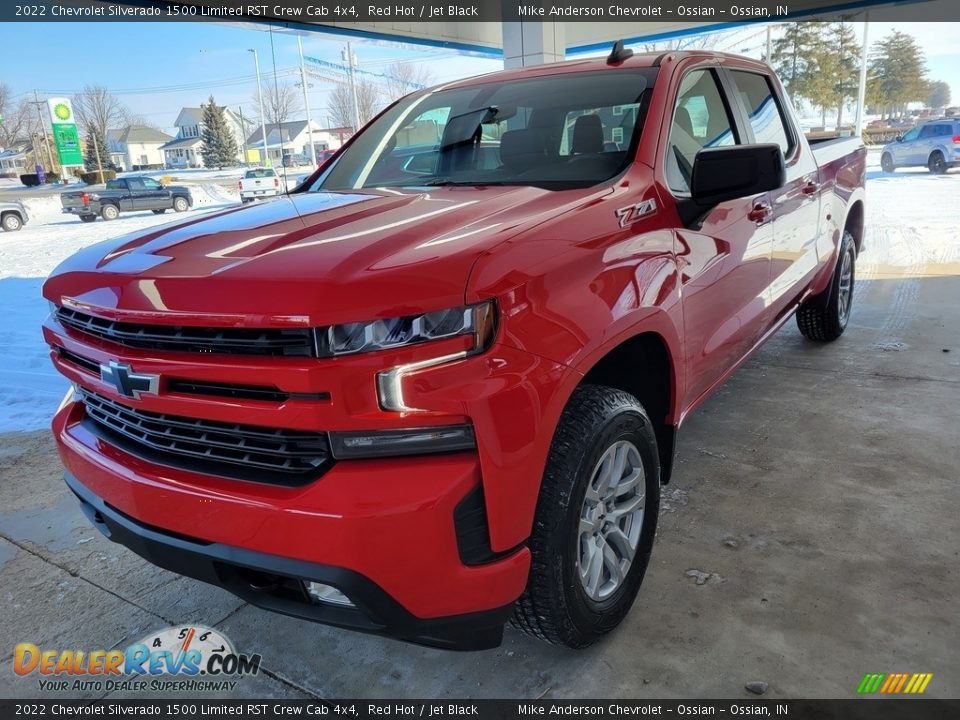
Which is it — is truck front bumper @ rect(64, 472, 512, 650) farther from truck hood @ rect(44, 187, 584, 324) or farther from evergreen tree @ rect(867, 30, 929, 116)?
evergreen tree @ rect(867, 30, 929, 116)

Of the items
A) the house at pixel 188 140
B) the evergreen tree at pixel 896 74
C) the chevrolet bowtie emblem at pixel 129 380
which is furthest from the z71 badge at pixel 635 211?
the house at pixel 188 140

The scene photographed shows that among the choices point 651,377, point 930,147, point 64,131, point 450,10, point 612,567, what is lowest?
point 612,567

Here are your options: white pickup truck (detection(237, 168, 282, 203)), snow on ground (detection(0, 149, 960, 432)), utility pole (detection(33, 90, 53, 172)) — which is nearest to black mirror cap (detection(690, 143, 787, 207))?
snow on ground (detection(0, 149, 960, 432))

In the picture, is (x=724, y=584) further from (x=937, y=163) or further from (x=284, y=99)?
(x=284, y=99)

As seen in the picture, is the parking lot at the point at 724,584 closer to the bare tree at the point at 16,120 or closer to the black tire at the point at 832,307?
the black tire at the point at 832,307

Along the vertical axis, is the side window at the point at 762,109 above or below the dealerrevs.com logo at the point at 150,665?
above

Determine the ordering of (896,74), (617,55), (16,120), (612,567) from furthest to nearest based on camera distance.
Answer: (16,120)
(896,74)
(617,55)
(612,567)

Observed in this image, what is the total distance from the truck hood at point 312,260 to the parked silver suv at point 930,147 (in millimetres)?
22107

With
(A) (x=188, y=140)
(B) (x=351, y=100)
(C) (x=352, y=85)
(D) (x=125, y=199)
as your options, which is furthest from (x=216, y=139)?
(D) (x=125, y=199)

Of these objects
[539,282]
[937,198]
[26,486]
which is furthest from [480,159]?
[937,198]

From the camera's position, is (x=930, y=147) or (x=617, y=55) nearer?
(x=617, y=55)

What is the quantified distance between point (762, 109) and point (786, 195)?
47 centimetres

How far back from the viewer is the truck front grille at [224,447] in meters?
1.63

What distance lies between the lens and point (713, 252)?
8.71 ft
